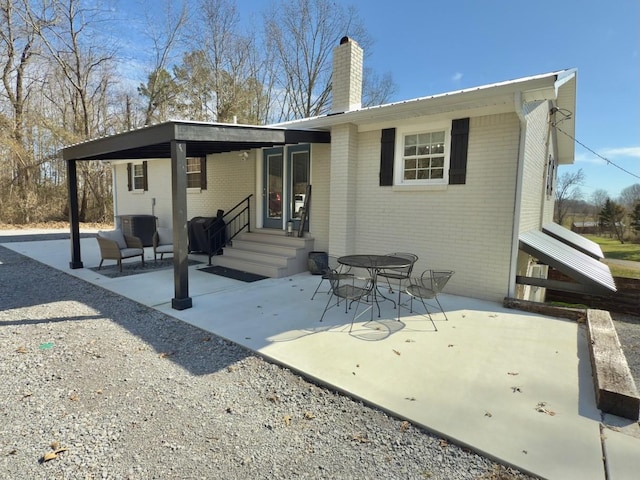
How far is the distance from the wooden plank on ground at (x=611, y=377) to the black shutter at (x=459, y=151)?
9.30ft

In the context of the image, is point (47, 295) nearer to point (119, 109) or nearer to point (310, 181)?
point (310, 181)

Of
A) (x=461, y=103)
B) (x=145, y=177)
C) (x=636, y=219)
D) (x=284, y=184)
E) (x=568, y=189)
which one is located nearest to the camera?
(x=461, y=103)

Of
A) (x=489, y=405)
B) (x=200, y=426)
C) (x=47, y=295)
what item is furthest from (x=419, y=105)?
(x=47, y=295)

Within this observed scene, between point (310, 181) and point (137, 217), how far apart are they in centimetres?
691

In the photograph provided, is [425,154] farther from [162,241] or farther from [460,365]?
[162,241]

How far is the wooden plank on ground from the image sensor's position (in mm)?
2611

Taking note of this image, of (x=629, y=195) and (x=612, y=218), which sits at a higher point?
(x=629, y=195)

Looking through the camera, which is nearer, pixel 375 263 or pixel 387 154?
pixel 375 263

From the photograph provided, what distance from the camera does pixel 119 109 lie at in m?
21.9

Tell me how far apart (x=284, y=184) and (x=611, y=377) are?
6.77 metres

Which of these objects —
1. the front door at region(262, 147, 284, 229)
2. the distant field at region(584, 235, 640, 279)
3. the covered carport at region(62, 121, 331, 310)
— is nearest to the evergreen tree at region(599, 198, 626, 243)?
the distant field at region(584, 235, 640, 279)

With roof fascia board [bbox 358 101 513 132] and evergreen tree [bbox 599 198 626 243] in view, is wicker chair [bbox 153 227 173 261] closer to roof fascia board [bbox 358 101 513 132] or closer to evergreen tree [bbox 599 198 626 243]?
roof fascia board [bbox 358 101 513 132]

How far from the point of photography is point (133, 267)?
7.99 meters

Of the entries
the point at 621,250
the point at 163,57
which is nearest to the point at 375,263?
the point at 163,57
